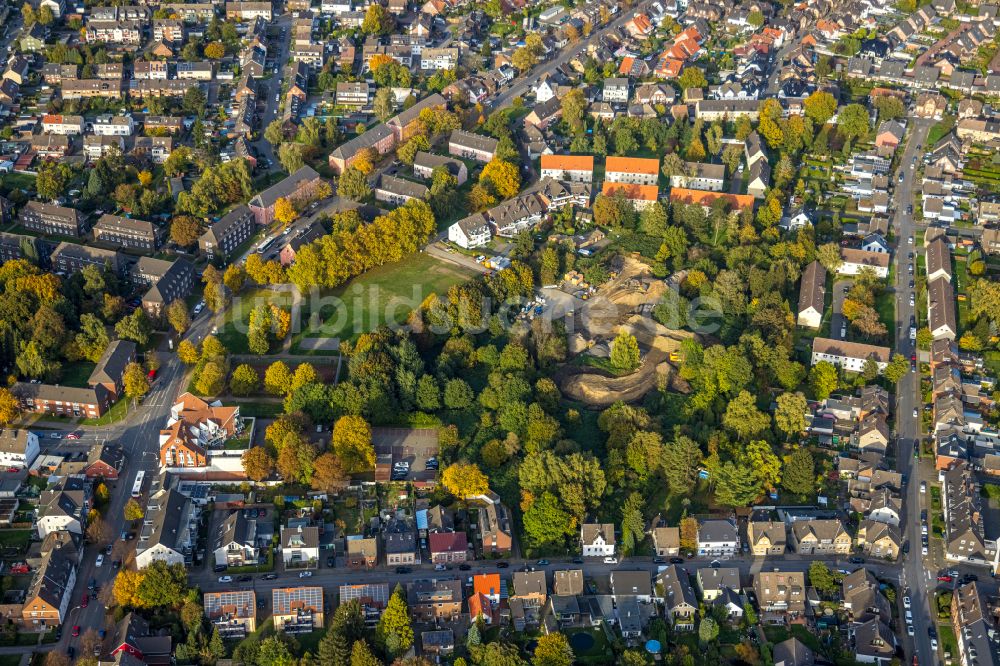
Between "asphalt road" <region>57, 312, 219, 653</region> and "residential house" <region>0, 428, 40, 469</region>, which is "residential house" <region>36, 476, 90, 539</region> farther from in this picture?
"residential house" <region>0, 428, 40, 469</region>

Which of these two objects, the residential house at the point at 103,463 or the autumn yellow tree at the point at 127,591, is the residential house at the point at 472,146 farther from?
the autumn yellow tree at the point at 127,591

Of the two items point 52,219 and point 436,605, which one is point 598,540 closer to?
point 436,605

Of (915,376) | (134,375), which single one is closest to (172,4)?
(134,375)

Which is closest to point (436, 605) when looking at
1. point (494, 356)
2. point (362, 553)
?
point (362, 553)

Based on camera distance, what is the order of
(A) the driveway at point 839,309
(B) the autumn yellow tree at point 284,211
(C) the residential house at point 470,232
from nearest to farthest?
(A) the driveway at point 839,309
(C) the residential house at point 470,232
(B) the autumn yellow tree at point 284,211

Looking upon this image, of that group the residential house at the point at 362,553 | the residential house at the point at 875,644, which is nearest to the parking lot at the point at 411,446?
the residential house at the point at 362,553

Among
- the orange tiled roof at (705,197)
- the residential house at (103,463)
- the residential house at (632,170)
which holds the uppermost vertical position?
the residential house at (632,170)

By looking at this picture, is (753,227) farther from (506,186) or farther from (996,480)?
(996,480)
